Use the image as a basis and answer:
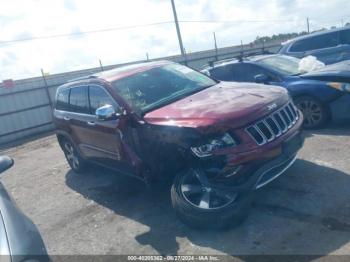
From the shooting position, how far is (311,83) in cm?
663

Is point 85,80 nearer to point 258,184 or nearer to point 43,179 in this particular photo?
point 43,179

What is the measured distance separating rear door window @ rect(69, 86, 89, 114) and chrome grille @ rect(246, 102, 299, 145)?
295 centimetres

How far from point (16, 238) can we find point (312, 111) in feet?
18.3

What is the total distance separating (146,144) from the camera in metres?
4.56

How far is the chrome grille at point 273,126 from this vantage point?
393cm

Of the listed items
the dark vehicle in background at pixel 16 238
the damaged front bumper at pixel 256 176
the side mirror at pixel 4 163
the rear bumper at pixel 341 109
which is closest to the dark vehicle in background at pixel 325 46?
the rear bumper at pixel 341 109

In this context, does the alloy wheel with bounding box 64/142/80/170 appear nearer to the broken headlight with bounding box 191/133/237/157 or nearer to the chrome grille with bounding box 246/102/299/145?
the broken headlight with bounding box 191/133/237/157

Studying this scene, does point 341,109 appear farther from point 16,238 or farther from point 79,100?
point 16,238

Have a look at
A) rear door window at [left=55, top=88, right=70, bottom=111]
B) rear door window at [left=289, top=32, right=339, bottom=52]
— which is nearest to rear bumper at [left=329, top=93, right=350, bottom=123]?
rear door window at [left=55, top=88, right=70, bottom=111]

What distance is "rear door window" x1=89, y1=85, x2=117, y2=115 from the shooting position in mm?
5145

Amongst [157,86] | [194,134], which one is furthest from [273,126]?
[157,86]

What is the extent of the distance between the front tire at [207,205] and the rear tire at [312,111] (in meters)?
3.35

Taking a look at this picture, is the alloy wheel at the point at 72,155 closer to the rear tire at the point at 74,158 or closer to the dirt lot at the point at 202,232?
the rear tire at the point at 74,158

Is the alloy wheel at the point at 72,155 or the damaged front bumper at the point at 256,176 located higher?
the damaged front bumper at the point at 256,176
